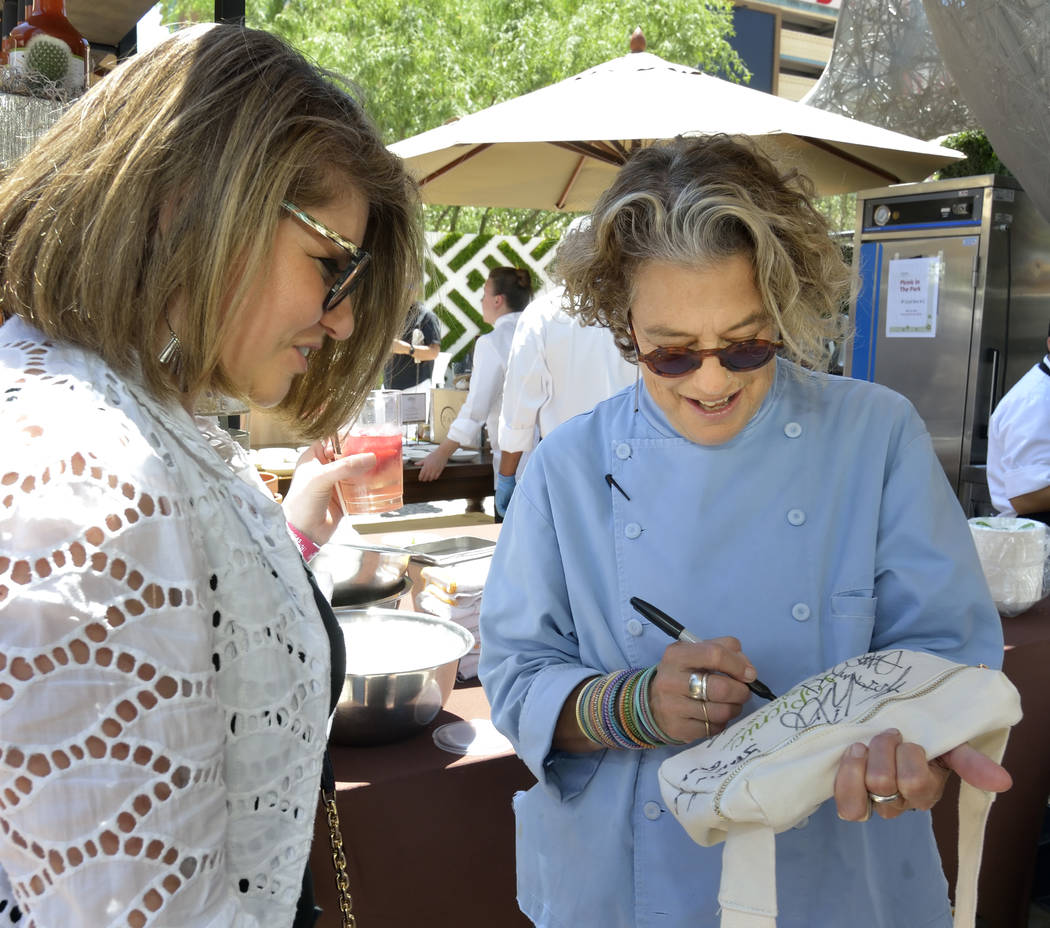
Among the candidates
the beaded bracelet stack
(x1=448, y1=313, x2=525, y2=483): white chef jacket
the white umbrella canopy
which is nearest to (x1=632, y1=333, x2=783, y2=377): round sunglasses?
the beaded bracelet stack

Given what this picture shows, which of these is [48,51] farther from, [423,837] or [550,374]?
[550,374]

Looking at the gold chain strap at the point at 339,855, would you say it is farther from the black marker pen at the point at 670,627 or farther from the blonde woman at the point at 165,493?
the black marker pen at the point at 670,627

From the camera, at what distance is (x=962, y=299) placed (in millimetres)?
7211

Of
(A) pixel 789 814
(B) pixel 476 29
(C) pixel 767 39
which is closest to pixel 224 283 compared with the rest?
(A) pixel 789 814

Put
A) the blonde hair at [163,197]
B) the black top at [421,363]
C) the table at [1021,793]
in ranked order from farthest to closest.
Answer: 1. the black top at [421,363]
2. the table at [1021,793]
3. the blonde hair at [163,197]

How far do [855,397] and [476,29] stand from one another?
14364 mm

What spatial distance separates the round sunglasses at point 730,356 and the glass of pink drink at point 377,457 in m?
0.76

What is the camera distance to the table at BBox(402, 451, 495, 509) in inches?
205

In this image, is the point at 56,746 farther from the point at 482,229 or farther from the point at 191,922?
the point at 482,229

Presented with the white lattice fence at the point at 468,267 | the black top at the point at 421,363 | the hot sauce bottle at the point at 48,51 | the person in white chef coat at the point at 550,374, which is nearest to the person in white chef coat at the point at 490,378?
the person in white chef coat at the point at 550,374

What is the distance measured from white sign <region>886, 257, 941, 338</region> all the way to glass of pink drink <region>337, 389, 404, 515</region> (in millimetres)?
6158

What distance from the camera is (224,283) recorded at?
1.04 metres

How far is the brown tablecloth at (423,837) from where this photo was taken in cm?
187

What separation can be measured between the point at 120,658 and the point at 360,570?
1531mm
